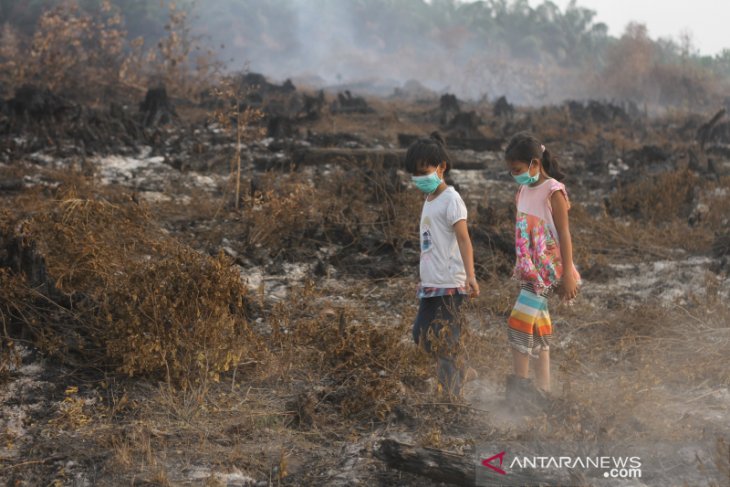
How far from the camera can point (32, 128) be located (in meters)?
10.1

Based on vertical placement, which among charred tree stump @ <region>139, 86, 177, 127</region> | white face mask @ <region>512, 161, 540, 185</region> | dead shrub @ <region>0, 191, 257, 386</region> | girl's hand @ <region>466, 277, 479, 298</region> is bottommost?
dead shrub @ <region>0, 191, 257, 386</region>

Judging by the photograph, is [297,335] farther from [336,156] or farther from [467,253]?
[336,156]

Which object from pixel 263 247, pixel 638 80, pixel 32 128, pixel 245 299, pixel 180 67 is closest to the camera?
pixel 245 299

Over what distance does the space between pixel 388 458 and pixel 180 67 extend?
49.6ft

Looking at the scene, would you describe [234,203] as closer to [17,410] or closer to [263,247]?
[263,247]

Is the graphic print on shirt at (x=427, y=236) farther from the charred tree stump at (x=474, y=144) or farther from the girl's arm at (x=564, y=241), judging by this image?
the charred tree stump at (x=474, y=144)

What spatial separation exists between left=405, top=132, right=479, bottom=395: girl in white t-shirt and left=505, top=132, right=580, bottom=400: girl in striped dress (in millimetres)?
240

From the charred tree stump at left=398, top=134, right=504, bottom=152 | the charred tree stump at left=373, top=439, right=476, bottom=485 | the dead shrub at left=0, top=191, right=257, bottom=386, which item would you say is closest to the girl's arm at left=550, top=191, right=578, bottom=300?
the charred tree stump at left=373, top=439, right=476, bottom=485

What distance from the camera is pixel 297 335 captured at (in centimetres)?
398

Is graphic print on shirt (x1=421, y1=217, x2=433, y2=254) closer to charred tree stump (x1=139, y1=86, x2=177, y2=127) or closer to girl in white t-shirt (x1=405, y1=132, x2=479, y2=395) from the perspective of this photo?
girl in white t-shirt (x1=405, y1=132, x2=479, y2=395)

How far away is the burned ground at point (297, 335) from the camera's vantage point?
10.2 feet

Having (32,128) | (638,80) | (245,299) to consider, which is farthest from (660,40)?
(245,299)

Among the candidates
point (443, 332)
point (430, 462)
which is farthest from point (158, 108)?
point (430, 462)

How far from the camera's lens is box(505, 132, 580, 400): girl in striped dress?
321 cm
